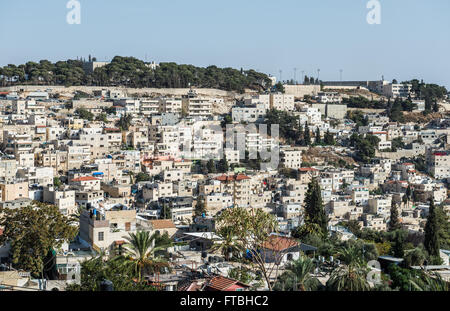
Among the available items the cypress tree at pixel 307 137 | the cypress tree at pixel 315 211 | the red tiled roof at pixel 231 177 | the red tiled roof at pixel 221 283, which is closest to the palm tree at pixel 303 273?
the red tiled roof at pixel 221 283

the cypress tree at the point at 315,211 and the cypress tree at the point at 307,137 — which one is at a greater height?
the cypress tree at the point at 307,137

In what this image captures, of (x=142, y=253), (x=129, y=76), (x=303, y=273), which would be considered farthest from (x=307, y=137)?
(x=303, y=273)

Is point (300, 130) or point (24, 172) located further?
point (300, 130)

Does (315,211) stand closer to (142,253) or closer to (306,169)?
(142,253)

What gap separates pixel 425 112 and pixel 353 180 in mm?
12716

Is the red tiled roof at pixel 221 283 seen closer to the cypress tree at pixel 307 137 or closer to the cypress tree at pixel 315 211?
the cypress tree at pixel 315 211

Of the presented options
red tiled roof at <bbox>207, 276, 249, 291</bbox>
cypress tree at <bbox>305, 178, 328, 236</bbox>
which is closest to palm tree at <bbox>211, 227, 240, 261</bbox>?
red tiled roof at <bbox>207, 276, 249, 291</bbox>

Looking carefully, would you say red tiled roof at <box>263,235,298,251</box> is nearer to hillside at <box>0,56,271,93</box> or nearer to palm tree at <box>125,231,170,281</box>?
palm tree at <box>125,231,170,281</box>

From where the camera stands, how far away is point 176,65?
1356 inches

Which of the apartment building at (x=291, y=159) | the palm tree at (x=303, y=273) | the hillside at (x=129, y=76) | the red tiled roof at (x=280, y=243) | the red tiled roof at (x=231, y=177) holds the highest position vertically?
the hillside at (x=129, y=76)

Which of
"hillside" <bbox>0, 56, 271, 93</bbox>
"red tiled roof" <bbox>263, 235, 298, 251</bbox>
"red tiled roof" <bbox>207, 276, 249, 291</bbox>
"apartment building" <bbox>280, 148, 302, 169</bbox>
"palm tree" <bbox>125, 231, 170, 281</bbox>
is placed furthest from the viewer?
"hillside" <bbox>0, 56, 271, 93</bbox>

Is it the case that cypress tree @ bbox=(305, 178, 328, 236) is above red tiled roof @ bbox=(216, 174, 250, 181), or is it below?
above
